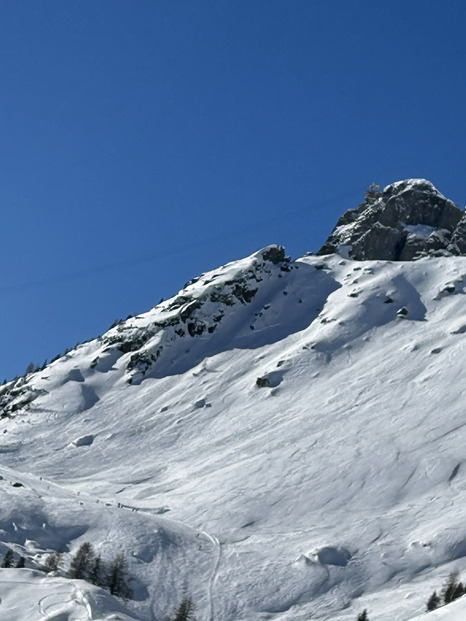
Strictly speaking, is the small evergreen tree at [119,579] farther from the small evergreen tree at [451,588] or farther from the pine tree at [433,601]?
the small evergreen tree at [451,588]

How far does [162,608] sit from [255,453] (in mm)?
37256

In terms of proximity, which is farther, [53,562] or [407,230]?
[407,230]

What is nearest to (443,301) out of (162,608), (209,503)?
(209,503)

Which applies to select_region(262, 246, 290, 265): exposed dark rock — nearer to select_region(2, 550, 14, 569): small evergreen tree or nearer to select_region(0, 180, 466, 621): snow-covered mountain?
select_region(0, 180, 466, 621): snow-covered mountain

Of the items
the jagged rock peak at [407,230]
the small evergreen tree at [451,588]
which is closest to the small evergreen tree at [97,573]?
the small evergreen tree at [451,588]

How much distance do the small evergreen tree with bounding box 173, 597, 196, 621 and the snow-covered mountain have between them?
1.12m

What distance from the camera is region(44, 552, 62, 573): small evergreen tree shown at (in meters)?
69.1

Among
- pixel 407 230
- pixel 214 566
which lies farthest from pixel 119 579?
pixel 407 230

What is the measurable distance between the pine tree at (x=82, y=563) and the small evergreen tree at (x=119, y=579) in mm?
2041

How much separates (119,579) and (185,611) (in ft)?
26.6

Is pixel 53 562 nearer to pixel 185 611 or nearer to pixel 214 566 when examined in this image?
pixel 185 611

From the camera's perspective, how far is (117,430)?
127 metres

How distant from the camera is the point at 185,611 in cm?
6650

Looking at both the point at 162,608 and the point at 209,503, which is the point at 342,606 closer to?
the point at 162,608
